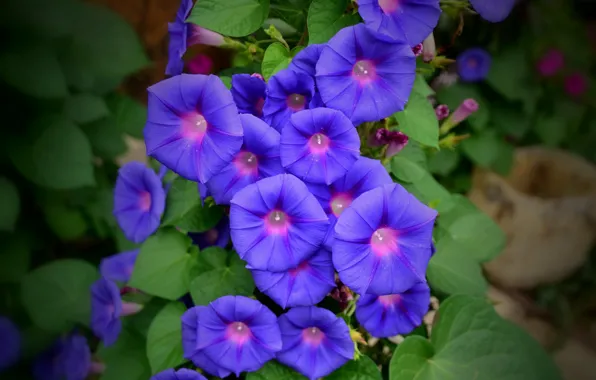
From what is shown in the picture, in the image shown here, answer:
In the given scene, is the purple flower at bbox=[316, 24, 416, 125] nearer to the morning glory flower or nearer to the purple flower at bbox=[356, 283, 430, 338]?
the purple flower at bbox=[356, 283, 430, 338]

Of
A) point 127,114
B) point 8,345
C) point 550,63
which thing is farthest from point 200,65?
point 550,63

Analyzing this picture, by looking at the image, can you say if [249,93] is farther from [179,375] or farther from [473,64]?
[473,64]

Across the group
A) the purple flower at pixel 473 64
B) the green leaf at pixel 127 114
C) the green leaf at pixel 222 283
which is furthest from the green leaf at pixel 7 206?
the purple flower at pixel 473 64

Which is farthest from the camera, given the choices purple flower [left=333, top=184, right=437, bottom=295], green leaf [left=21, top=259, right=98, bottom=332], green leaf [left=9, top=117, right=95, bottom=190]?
green leaf [left=9, top=117, right=95, bottom=190]

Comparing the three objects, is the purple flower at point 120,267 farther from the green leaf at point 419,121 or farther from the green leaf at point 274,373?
the green leaf at point 419,121

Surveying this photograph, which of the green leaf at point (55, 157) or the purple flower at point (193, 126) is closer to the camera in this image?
the purple flower at point (193, 126)

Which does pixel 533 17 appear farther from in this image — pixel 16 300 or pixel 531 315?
pixel 16 300

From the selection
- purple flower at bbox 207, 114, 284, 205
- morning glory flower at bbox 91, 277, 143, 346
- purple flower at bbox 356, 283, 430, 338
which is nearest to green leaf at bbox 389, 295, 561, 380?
purple flower at bbox 356, 283, 430, 338
